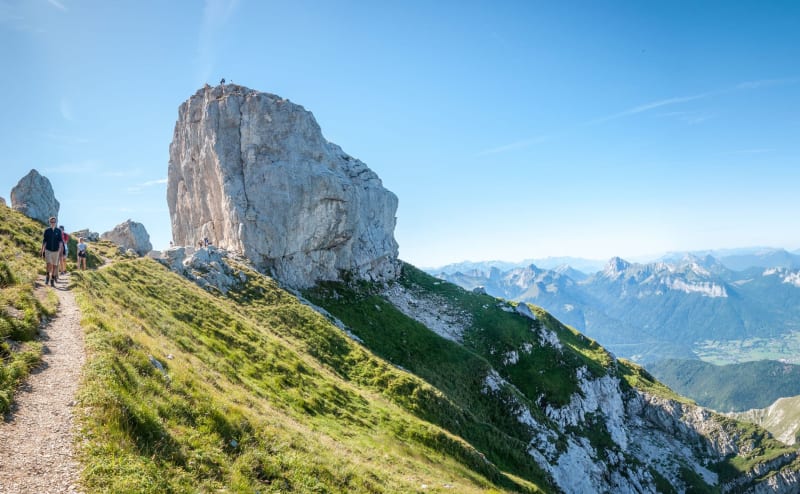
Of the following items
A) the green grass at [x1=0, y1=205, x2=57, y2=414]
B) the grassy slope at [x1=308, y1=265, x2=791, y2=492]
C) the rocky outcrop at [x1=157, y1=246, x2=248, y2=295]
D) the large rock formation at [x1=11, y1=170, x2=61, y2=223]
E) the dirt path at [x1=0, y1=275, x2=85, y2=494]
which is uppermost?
the large rock formation at [x1=11, y1=170, x2=61, y2=223]

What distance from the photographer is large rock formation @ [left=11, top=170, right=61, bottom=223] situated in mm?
48812

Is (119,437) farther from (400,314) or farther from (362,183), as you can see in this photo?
(362,183)

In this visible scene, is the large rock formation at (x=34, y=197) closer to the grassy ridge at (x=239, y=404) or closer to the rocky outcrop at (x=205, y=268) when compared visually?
the rocky outcrop at (x=205, y=268)

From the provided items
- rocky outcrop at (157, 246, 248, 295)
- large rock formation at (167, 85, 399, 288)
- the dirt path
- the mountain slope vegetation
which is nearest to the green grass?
the dirt path

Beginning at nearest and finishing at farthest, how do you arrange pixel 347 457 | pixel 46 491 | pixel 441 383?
pixel 46 491 < pixel 347 457 < pixel 441 383

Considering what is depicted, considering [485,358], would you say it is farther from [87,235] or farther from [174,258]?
[87,235]

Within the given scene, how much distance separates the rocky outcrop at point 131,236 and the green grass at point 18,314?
3095 cm

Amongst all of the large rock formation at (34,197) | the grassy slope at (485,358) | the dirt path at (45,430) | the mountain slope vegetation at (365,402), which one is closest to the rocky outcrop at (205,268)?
the mountain slope vegetation at (365,402)

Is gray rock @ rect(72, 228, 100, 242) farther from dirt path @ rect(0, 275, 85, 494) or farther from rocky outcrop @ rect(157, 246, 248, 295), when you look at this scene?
dirt path @ rect(0, 275, 85, 494)

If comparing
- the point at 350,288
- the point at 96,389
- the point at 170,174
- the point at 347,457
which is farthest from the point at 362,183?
the point at 96,389

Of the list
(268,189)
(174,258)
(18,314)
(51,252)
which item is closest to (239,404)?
(18,314)

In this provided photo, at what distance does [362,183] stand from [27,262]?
68.0m

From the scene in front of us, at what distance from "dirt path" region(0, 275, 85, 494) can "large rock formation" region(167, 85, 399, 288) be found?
5243cm

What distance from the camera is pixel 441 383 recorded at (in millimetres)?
55875
